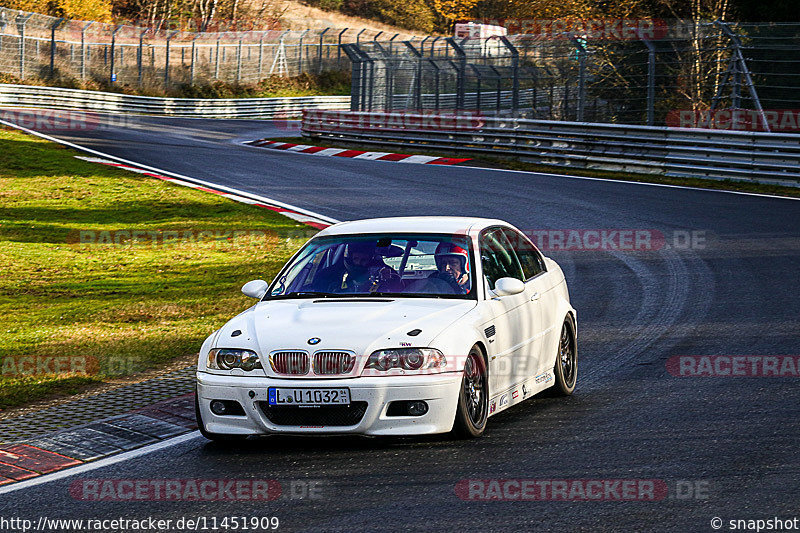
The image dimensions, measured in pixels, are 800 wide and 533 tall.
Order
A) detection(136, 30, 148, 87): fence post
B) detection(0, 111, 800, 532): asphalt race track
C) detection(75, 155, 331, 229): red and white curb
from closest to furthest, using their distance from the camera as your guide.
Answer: detection(0, 111, 800, 532): asphalt race track
detection(75, 155, 331, 229): red and white curb
detection(136, 30, 148, 87): fence post

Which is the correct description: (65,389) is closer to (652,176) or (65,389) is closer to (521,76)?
(652,176)

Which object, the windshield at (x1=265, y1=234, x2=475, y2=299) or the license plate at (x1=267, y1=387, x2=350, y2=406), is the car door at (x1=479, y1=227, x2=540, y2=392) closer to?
the windshield at (x1=265, y1=234, x2=475, y2=299)

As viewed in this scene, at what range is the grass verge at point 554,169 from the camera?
21812mm

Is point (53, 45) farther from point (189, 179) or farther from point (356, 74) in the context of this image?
point (189, 179)

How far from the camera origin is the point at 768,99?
23.5 m

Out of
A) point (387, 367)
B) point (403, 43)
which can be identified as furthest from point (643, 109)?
point (387, 367)

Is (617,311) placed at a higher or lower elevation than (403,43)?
lower

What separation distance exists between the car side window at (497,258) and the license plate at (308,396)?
64.9 inches

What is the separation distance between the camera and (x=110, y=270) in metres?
14.9

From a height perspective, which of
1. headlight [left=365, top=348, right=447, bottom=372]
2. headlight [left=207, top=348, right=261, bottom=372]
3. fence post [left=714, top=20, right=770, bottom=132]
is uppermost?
fence post [left=714, top=20, right=770, bottom=132]

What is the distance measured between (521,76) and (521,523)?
23.4 meters

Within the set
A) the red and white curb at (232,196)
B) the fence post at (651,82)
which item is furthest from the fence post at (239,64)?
the fence post at (651,82)

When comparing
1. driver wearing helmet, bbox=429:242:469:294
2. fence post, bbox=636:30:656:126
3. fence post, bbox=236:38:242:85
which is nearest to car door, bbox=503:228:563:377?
driver wearing helmet, bbox=429:242:469:294

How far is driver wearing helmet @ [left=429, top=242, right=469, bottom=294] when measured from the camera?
780cm
